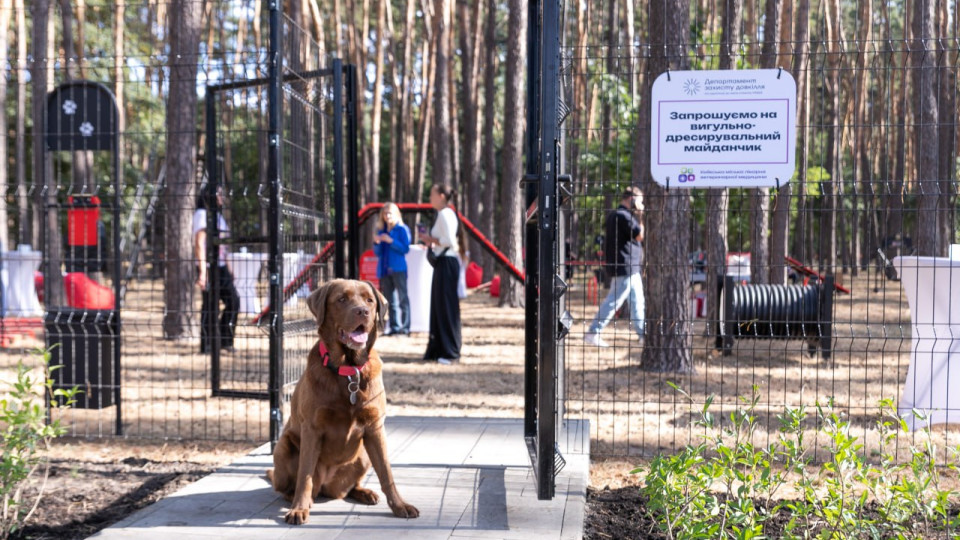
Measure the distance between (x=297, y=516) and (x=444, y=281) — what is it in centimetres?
617

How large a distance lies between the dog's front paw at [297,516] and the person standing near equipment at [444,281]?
5999 mm

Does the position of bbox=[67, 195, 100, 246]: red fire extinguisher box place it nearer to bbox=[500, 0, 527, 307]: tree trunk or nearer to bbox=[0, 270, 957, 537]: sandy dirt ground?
bbox=[0, 270, 957, 537]: sandy dirt ground

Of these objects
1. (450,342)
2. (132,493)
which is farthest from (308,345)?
(450,342)

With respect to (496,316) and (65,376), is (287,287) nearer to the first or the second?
(65,376)

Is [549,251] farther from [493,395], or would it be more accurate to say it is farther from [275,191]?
[493,395]

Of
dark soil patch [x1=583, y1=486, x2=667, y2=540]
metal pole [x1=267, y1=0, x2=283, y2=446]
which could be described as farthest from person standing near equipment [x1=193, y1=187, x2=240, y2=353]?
dark soil patch [x1=583, y1=486, x2=667, y2=540]

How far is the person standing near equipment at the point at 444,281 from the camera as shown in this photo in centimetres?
998

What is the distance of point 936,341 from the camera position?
6.14m

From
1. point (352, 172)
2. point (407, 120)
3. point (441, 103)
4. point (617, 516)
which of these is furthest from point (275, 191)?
point (407, 120)

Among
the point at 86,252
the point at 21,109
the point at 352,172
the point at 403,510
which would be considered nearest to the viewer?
the point at 403,510

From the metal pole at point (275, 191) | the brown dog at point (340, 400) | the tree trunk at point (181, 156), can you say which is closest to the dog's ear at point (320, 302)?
the brown dog at point (340, 400)

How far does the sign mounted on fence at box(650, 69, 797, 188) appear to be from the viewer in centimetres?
472

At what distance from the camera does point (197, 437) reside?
645cm

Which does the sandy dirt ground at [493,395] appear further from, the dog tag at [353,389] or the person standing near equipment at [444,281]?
the dog tag at [353,389]
